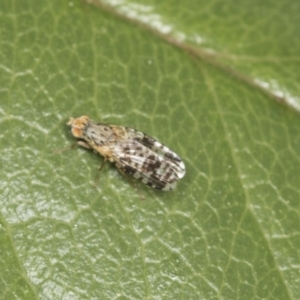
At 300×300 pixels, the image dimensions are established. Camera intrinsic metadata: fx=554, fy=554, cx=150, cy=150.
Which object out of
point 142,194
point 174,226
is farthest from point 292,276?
point 142,194

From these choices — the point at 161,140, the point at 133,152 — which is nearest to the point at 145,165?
the point at 133,152

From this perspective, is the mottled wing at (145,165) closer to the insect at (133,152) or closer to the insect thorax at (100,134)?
the insect at (133,152)

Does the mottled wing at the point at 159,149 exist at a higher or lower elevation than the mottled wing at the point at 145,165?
higher

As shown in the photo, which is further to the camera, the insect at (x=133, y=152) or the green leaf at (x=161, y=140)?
the insect at (x=133, y=152)

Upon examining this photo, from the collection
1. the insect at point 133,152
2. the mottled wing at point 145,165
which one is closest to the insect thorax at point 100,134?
the insect at point 133,152

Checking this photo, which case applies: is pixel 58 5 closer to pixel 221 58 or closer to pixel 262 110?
pixel 221 58

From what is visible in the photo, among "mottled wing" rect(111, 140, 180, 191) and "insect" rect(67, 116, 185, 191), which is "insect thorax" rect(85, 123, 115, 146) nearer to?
"insect" rect(67, 116, 185, 191)
